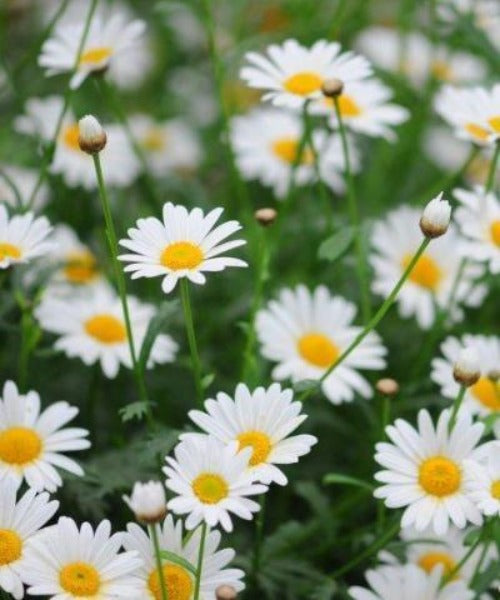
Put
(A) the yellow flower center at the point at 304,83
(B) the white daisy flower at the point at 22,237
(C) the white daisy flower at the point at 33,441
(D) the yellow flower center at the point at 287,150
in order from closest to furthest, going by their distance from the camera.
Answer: (C) the white daisy flower at the point at 33,441, (B) the white daisy flower at the point at 22,237, (A) the yellow flower center at the point at 304,83, (D) the yellow flower center at the point at 287,150

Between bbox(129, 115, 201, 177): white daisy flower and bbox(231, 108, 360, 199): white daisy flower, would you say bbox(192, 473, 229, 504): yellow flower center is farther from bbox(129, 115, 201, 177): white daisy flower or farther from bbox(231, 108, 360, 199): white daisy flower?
bbox(129, 115, 201, 177): white daisy flower

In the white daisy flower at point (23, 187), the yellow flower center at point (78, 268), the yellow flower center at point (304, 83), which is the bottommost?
the yellow flower center at point (78, 268)

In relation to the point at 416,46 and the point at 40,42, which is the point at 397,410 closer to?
the point at 40,42

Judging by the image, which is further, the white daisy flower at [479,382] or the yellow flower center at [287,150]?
the yellow flower center at [287,150]

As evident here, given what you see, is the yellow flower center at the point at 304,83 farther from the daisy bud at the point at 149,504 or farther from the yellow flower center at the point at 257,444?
the daisy bud at the point at 149,504

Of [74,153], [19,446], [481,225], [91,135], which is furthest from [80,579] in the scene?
[74,153]

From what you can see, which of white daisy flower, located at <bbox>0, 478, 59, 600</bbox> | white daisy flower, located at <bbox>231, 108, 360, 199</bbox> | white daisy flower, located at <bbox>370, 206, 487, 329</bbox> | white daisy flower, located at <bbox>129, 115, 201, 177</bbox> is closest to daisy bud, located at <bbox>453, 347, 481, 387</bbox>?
white daisy flower, located at <bbox>0, 478, 59, 600</bbox>

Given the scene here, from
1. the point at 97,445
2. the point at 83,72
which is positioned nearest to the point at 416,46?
the point at 83,72

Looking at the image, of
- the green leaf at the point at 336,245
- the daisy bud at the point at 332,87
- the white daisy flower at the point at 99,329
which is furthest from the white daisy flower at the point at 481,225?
the white daisy flower at the point at 99,329
